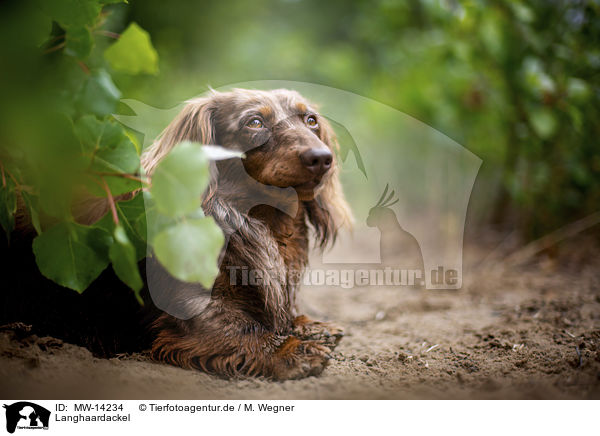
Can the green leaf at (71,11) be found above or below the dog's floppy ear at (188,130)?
above

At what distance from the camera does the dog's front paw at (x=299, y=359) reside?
1347 millimetres

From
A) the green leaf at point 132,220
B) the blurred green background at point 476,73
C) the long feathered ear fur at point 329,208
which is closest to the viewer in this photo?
the green leaf at point 132,220

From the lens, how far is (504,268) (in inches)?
111

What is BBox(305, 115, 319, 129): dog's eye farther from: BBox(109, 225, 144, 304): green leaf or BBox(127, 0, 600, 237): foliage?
BBox(109, 225, 144, 304): green leaf

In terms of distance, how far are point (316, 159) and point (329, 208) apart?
429mm

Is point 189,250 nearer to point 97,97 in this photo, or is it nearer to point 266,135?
point 97,97

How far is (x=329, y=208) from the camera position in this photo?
1.75 meters

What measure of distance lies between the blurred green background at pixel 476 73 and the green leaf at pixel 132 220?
374mm

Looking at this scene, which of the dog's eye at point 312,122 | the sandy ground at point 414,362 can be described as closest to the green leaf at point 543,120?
the sandy ground at point 414,362

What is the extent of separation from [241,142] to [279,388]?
770 millimetres

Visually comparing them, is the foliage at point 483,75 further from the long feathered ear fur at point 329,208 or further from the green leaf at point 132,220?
the green leaf at point 132,220
